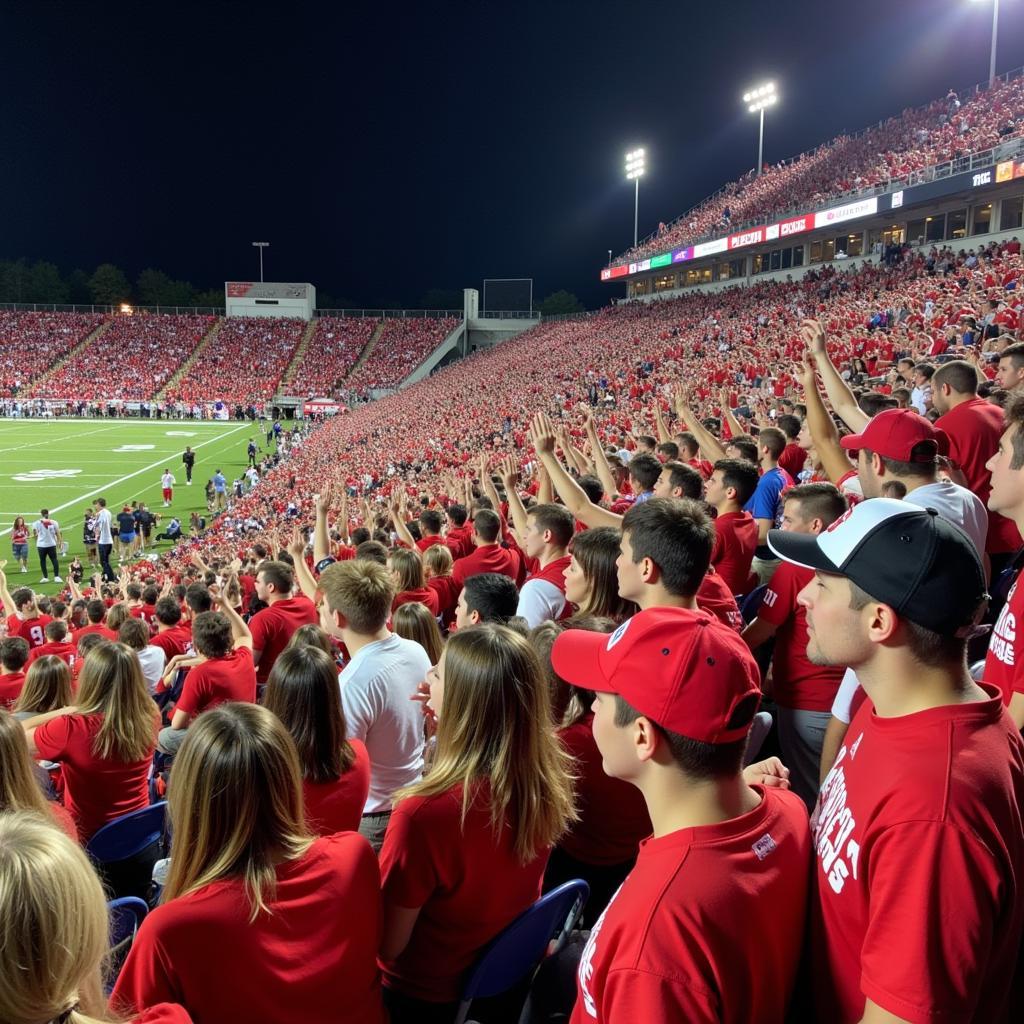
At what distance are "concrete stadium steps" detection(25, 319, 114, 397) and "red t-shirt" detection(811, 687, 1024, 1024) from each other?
233 feet

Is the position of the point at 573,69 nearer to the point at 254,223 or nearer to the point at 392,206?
the point at 392,206

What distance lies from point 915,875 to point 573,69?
107601 millimetres

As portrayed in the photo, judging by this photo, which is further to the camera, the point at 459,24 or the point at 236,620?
the point at 459,24

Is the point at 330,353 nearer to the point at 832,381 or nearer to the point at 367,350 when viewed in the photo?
the point at 367,350

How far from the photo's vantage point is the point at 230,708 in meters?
2.34

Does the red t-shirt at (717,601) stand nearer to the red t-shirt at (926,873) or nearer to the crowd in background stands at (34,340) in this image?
the red t-shirt at (926,873)

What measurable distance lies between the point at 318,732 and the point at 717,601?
80.8 inches

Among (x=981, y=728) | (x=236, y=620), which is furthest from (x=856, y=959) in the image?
(x=236, y=620)

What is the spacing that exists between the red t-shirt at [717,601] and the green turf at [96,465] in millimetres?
19583

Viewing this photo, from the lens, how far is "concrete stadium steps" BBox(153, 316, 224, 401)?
212 feet

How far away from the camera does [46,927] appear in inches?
57.0

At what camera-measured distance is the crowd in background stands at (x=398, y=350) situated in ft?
220

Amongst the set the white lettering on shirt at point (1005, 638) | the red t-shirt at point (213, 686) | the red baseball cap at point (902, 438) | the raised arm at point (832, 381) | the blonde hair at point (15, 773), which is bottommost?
the red t-shirt at point (213, 686)

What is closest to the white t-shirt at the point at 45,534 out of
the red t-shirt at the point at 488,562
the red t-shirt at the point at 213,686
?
the red t-shirt at the point at 488,562
